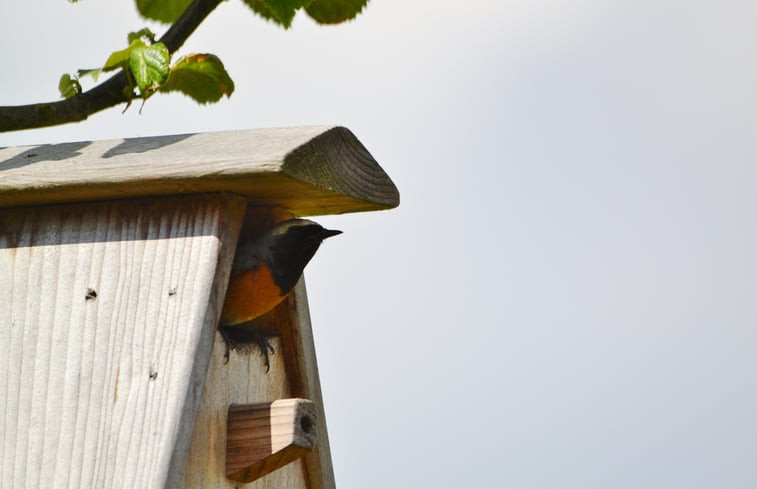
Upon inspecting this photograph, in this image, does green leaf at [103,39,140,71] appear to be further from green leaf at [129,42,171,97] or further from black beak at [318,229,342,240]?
black beak at [318,229,342,240]

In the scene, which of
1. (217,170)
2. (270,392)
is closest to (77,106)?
(217,170)

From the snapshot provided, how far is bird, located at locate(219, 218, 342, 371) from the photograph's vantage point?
3145 mm

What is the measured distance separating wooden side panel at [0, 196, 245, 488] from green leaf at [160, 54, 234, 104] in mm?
362

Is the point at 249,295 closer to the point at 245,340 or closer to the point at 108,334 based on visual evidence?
the point at 245,340

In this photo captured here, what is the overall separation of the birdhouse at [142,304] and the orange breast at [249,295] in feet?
0.26

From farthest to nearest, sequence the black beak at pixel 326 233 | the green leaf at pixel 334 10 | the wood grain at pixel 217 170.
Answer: the black beak at pixel 326 233 < the green leaf at pixel 334 10 < the wood grain at pixel 217 170

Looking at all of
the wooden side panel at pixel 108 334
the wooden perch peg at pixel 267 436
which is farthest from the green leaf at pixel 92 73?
the wooden perch peg at pixel 267 436

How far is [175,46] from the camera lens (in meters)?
3.20

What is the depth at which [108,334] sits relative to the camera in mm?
2947

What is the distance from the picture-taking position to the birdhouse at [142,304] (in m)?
2.83

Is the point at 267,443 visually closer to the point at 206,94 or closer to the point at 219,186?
the point at 219,186

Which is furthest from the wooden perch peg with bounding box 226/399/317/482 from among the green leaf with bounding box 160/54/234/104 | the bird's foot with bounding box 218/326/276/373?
the green leaf with bounding box 160/54/234/104

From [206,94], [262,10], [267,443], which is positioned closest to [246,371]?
[267,443]

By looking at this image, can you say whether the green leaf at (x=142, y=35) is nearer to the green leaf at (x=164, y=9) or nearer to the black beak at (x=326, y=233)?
the green leaf at (x=164, y=9)
